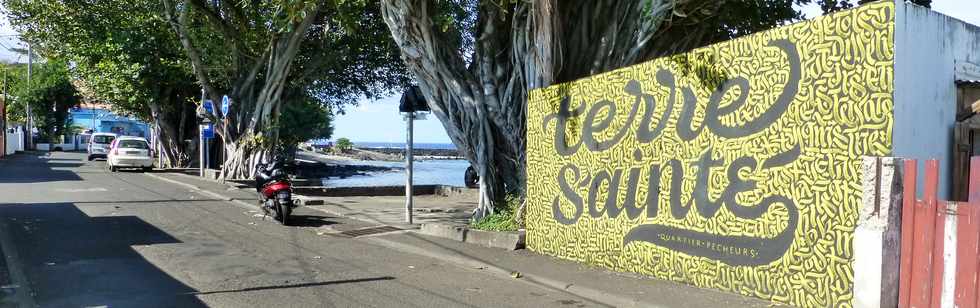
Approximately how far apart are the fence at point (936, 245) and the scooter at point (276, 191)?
916 cm

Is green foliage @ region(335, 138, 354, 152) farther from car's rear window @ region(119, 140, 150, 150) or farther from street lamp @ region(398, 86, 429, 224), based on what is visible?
street lamp @ region(398, 86, 429, 224)

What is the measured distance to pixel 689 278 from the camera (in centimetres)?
700

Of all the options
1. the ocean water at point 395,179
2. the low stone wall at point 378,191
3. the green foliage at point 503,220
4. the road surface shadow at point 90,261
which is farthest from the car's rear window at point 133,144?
the green foliage at point 503,220

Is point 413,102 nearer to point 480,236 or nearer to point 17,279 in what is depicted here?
point 480,236

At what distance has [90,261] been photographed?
8.02 m

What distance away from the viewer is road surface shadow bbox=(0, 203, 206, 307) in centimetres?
632

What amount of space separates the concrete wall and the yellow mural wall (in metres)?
0.14

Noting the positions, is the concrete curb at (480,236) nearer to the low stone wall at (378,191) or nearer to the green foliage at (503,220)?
the green foliage at (503,220)

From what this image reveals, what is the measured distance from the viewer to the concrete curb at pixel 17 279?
6.13 metres

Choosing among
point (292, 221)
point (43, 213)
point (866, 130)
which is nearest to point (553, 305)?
point (866, 130)

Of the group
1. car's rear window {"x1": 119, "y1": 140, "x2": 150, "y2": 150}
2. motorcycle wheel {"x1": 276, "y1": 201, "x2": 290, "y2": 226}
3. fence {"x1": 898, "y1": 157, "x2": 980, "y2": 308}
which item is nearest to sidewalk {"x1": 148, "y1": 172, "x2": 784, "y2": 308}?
fence {"x1": 898, "y1": 157, "x2": 980, "y2": 308}

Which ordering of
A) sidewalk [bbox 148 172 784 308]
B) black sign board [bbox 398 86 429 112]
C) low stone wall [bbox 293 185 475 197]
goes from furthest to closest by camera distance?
1. low stone wall [bbox 293 185 475 197]
2. black sign board [bbox 398 86 429 112]
3. sidewalk [bbox 148 172 784 308]

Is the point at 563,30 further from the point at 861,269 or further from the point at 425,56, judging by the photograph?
the point at 861,269

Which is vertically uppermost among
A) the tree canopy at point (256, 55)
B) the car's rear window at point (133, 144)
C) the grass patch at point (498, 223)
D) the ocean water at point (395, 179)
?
the tree canopy at point (256, 55)
